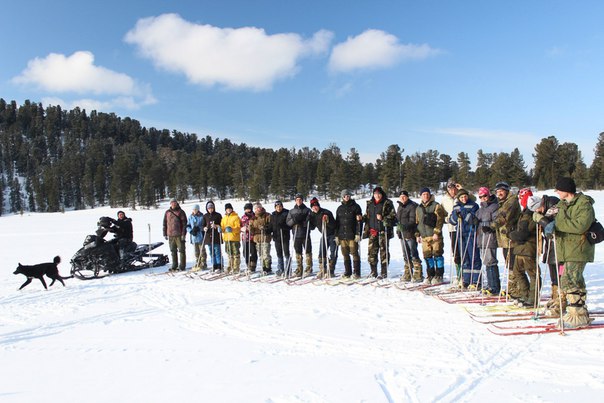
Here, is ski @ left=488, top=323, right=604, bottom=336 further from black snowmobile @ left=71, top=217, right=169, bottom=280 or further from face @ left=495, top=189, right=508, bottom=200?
black snowmobile @ left=71, top=217, right=169, bottom=280

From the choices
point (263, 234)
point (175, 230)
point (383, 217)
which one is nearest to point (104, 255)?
point (175, 230)

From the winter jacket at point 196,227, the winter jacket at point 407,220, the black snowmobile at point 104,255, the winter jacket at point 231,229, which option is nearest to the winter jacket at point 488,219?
the winter jacket at point 407,220

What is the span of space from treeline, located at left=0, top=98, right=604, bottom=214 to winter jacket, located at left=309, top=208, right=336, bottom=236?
55.1 m

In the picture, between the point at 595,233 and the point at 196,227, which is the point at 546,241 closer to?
the point at 595,233

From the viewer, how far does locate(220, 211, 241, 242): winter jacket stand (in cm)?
1072

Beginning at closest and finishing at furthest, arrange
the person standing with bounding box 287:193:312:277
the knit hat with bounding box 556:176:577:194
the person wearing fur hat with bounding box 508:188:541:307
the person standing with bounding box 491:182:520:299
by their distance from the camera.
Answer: the knit hat with bounding box 556:176:577:194, the person wearing fur hat with bounding box 508:188:541:307, the person standing with bounding box 491:182:520:299, the person standing with bounding box 287:193:312:277

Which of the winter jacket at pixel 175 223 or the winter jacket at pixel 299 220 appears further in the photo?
the winter jacket at pixel 175 223

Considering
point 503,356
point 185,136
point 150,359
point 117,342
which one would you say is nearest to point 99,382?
point 150,359

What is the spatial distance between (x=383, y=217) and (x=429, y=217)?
3.49 feet

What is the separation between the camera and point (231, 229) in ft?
35.2

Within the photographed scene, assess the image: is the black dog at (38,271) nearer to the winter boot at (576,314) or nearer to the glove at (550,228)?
the glove at (550,228)

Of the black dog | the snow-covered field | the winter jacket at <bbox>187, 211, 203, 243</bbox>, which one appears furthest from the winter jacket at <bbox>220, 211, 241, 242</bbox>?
the black dog

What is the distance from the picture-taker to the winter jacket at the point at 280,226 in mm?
10250

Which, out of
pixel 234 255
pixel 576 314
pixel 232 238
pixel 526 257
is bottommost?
pixel 576 314
